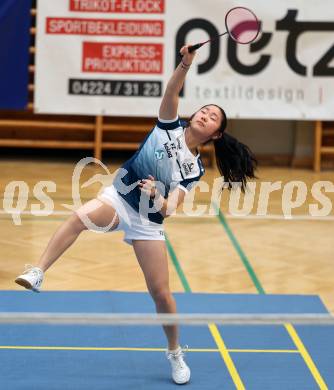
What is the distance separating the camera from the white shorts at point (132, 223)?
574cm

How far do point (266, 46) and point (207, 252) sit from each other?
383cm


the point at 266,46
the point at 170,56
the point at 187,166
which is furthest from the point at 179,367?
the point at 266,46

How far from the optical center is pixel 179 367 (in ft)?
19.4

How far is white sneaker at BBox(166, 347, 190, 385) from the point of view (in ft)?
19.4

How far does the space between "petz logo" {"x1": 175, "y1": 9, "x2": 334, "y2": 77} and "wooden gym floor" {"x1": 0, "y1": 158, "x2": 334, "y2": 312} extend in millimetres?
1625

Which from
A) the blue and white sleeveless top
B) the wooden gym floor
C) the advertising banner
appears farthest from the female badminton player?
the advertising banner

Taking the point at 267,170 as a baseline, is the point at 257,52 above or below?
above

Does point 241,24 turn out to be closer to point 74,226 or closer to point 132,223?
point 132,223

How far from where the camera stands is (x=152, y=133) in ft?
19.1

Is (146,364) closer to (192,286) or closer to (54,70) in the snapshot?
(192,286)

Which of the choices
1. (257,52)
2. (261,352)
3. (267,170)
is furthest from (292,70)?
(261,352)

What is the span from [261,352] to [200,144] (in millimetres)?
1513

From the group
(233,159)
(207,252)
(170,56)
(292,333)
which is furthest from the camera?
(170,56)

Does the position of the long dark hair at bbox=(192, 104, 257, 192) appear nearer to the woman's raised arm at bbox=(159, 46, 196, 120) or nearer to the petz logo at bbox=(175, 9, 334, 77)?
the woman's raised arm at bbox=(159, 46, 196, 120)
